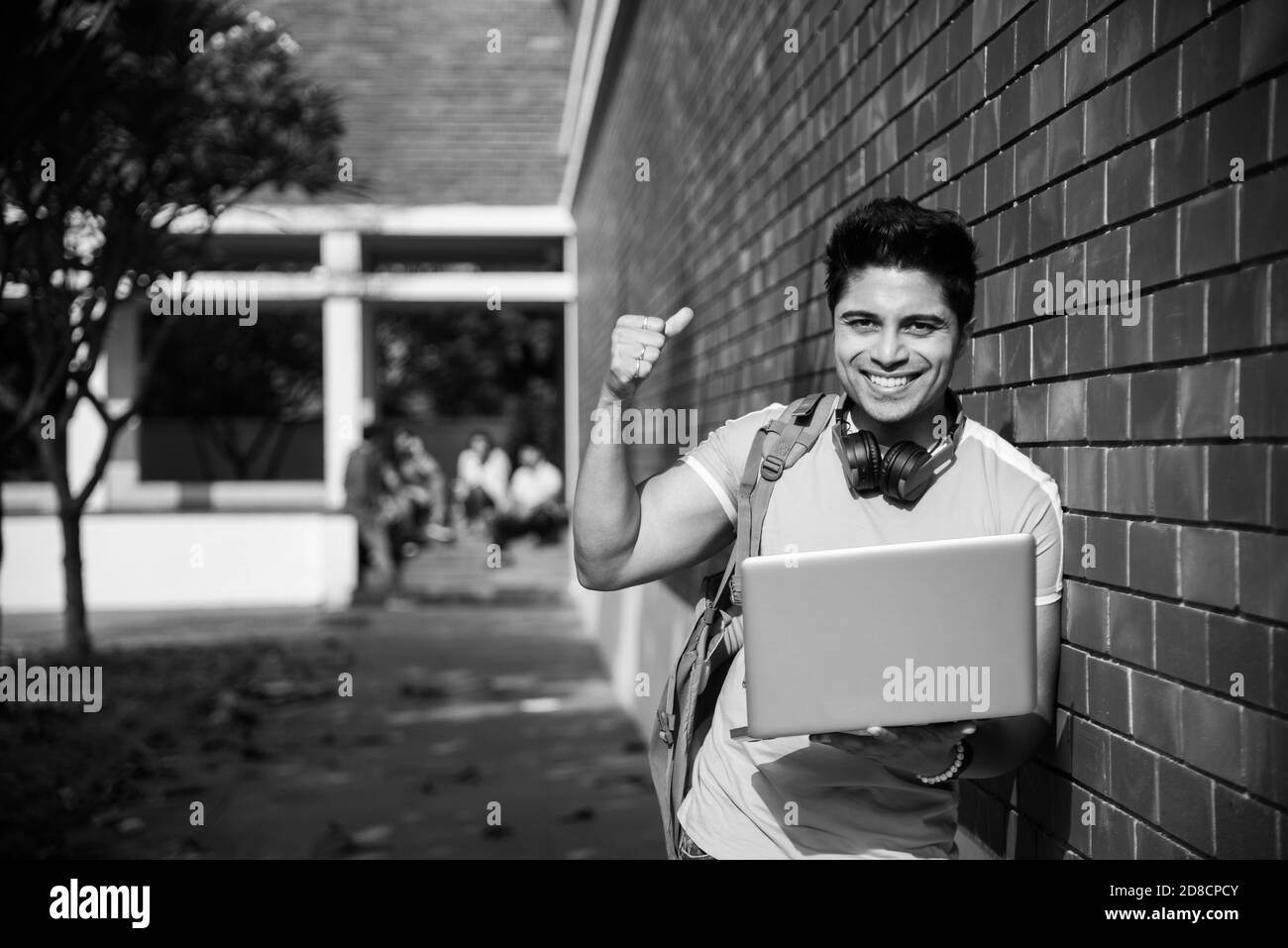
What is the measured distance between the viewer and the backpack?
96.3 inches

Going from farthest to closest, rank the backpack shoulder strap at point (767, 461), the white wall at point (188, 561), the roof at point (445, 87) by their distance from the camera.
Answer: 1. the roof at point (445, 87)
2. the white wall at point (188, 561)
3. the backpack shoulder strap at point (767, 461)

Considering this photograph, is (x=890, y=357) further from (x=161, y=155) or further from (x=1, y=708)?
(x=161, y=155)

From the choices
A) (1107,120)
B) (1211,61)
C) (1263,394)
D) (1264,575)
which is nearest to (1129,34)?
(1107,120)

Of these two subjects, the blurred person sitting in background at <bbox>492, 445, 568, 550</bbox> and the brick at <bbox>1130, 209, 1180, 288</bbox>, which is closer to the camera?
the brick at <bbox>1130, 209, 1180, 288</bbox>

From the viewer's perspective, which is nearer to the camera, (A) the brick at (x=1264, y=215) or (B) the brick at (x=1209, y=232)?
(A) the brick at (x=1264, y=215)

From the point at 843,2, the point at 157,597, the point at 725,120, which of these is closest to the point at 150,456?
the point at 157,597

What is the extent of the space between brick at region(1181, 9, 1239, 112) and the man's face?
0.51 metres

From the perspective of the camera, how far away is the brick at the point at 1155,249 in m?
2.14

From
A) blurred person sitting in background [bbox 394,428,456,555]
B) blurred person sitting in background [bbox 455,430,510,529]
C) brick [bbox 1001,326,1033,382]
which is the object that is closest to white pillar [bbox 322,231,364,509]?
blurred person sitting in background [bbox 394,428,456,555]

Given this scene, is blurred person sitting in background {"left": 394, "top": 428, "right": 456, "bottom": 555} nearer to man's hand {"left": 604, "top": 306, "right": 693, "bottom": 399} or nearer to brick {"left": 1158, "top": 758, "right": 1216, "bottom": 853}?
man's hand {"left": 604, "top": 306, "right": 693, "bottom": 399}

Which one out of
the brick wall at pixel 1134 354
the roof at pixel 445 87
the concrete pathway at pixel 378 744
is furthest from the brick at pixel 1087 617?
the roof at pixel 445 87

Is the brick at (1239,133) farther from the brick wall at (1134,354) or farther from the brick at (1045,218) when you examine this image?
the brick at (1045,218)

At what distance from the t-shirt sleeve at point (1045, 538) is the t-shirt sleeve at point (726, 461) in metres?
0.52

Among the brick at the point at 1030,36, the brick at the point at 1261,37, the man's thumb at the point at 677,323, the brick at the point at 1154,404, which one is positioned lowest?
the brick at the point at 1154,404
